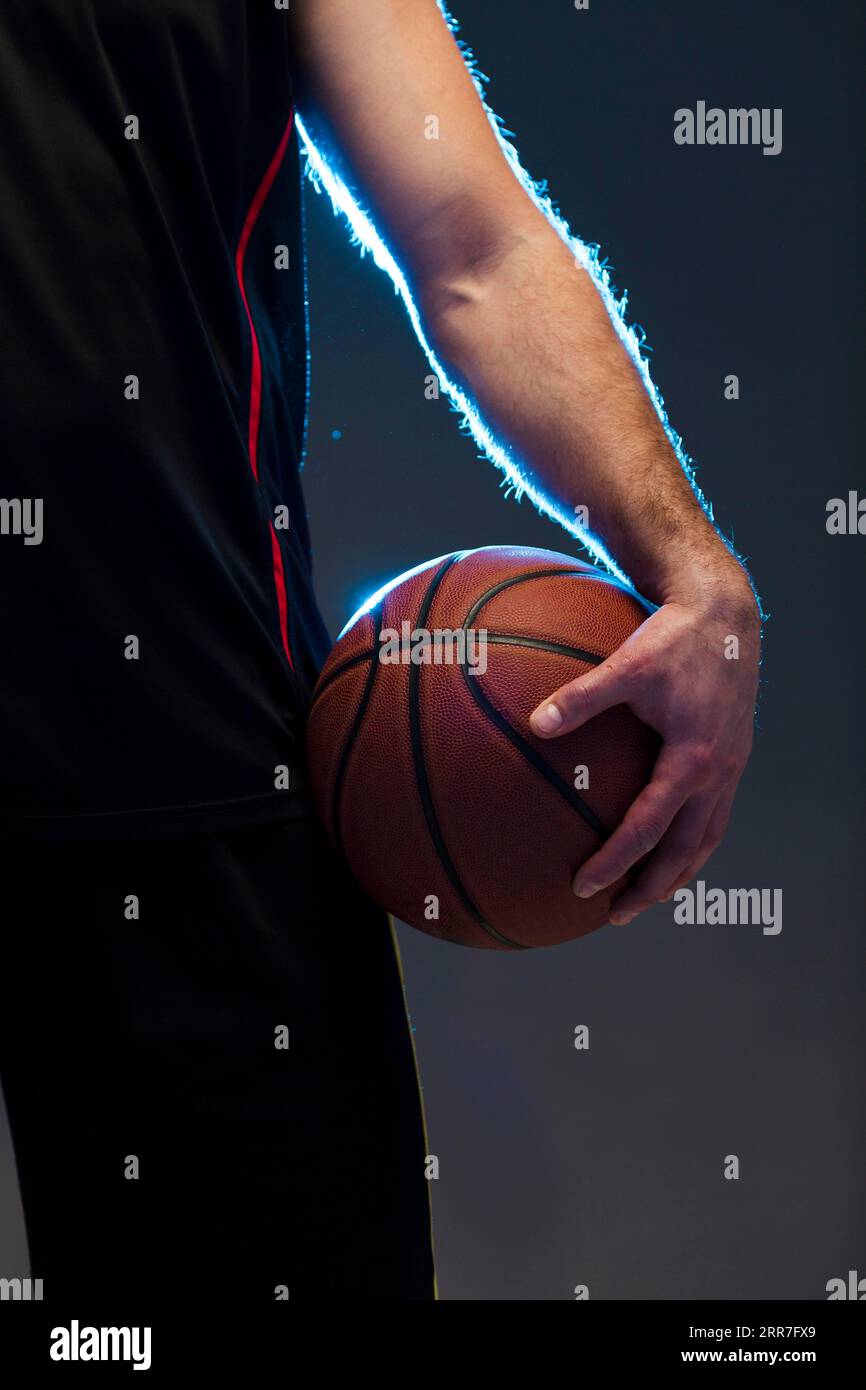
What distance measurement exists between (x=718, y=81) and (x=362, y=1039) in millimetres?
1769

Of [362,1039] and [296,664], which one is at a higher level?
[296,664]

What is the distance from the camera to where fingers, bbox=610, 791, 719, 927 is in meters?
0.72

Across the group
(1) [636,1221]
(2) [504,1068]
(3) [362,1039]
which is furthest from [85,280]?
(1) [636,1221]

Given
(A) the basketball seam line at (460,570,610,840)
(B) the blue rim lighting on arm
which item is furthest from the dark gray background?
(A) the basketball seam line at (460,570,610,840)

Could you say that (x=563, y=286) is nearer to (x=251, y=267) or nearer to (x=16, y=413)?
(x=251, y=267)

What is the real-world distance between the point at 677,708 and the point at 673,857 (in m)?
0.10

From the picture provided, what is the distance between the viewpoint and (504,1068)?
1.92 m

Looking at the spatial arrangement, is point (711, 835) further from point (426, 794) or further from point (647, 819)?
point (426, 794)

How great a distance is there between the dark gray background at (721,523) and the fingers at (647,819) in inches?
49.0

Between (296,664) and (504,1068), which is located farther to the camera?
(504,1068)

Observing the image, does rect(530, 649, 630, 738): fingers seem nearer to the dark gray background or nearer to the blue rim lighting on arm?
the blue rim lighting on arm

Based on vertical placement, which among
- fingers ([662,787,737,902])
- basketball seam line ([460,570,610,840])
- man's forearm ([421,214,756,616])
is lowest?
fingers ([662,787,737,902])

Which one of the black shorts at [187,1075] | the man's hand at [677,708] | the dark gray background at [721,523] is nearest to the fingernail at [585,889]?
the man's hand at [677,708]

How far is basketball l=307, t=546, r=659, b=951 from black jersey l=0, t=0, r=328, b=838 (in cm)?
5
